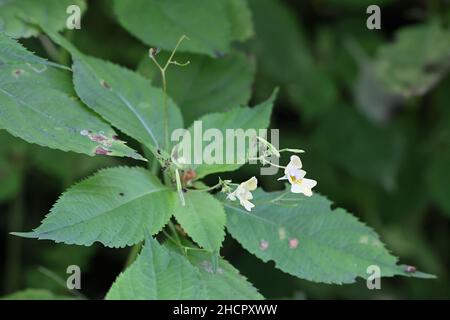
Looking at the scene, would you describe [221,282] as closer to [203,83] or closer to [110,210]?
[110,210]

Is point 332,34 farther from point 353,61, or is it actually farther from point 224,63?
point 224,63

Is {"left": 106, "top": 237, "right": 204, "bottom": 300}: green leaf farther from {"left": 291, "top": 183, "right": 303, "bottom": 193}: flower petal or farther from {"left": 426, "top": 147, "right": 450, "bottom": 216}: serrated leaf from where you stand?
{"left": 426, "top": 147, "right": 450, "bottom": 216}: serrated leaf

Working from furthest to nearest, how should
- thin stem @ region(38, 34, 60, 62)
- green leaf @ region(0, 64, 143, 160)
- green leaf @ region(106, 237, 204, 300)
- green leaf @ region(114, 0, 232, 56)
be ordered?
thin stem @ region(38, 34, 60, 62)
green leaf @ region(114, 0, 232, 56)
green leaf @ region(0, 64, 143, 160)
green leaf @ region(106, 237, 204, 300)

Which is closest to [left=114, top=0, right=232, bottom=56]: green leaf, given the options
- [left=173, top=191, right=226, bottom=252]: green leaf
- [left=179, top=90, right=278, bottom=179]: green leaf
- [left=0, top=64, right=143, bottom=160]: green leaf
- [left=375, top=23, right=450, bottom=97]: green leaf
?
[left=179, top=90, right=278, bottom=179]: green leaf

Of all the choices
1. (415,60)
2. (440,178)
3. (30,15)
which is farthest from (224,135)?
(440,178)

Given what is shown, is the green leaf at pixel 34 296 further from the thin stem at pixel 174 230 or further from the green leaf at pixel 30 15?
the green leaf at pixel 30 15

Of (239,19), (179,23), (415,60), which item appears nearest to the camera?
(179,23)
